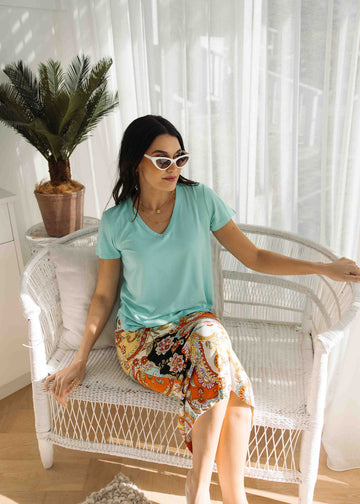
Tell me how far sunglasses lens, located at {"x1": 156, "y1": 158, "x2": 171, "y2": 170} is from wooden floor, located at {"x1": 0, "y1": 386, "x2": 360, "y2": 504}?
3.70ft

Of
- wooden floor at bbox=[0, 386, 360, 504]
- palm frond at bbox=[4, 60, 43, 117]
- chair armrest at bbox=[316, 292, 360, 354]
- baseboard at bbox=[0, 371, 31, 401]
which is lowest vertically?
wooden floor at bbox=[0, 386, 360, 504]

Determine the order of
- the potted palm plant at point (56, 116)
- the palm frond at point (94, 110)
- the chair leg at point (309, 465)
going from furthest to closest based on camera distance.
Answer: the palm frond at point (94, 110) → the potted palm plant at point (56, 116) → the chair leg at point (309, 465)

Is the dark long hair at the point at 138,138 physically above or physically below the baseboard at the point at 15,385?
above

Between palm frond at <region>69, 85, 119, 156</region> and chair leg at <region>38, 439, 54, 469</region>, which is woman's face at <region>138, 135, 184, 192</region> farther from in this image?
chair leg at <region>38, 439, 54, 469</region>

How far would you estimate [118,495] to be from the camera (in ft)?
5.45

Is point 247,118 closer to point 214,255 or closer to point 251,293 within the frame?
point 214,255

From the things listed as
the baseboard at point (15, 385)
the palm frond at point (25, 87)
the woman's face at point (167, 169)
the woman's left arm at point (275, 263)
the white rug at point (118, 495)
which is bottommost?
the white rug at point (118, 495)

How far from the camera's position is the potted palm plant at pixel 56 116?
1.94 m

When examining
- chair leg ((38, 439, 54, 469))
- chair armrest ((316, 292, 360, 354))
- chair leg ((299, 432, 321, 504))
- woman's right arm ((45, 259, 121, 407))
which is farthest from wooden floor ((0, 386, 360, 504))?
chair armrest ((316, 292, 360, 354))

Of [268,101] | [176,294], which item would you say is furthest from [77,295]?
[268,101]

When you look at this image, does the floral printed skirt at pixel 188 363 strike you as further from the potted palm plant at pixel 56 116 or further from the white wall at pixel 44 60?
the white wall at pixel 44 60

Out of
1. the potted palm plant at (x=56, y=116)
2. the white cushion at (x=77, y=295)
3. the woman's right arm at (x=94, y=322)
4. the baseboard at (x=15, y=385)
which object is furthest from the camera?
the baseboard at (x=15, y=385)

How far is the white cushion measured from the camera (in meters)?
1.79

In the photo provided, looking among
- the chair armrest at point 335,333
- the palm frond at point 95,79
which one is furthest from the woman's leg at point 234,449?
the palm frond at point 95,79
